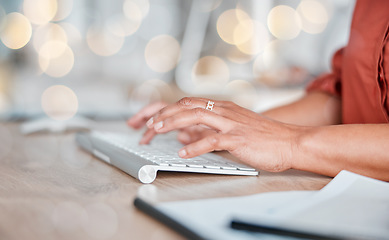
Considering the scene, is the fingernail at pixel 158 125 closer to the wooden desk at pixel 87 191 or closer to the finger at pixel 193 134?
the wooden desk at pixel 87 191

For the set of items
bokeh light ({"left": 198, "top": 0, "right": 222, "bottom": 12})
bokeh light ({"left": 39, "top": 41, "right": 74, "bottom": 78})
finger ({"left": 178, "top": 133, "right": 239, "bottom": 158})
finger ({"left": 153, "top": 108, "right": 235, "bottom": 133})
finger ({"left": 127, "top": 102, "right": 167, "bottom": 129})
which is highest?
bokeh light ({"left": 198, "top": 0, "right": 222, "bottom": 12})

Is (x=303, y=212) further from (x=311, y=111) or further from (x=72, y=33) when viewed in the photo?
(x=72, y=33)

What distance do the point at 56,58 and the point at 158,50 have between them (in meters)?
0.74

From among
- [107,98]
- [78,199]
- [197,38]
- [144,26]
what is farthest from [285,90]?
[78,199]

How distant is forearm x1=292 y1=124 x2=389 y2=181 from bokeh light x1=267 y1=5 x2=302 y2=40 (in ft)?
6.24

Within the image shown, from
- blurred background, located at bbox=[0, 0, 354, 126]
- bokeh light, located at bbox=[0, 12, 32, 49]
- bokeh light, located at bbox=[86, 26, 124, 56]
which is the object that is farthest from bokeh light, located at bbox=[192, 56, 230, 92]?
bokeh light, located at bbox=[0, 12, 32, 49]

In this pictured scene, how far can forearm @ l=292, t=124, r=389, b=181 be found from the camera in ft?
1.92

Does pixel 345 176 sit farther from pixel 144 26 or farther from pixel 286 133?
pixel 144 26

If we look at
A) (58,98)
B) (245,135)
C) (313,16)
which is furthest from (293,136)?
(58,98)

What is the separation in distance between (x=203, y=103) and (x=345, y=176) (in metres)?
0.24

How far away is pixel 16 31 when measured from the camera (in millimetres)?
2762

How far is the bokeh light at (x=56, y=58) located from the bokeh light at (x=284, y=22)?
4.74 feet

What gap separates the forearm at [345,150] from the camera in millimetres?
585

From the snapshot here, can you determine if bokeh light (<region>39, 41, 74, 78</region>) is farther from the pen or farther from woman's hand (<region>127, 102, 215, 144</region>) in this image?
the pen
